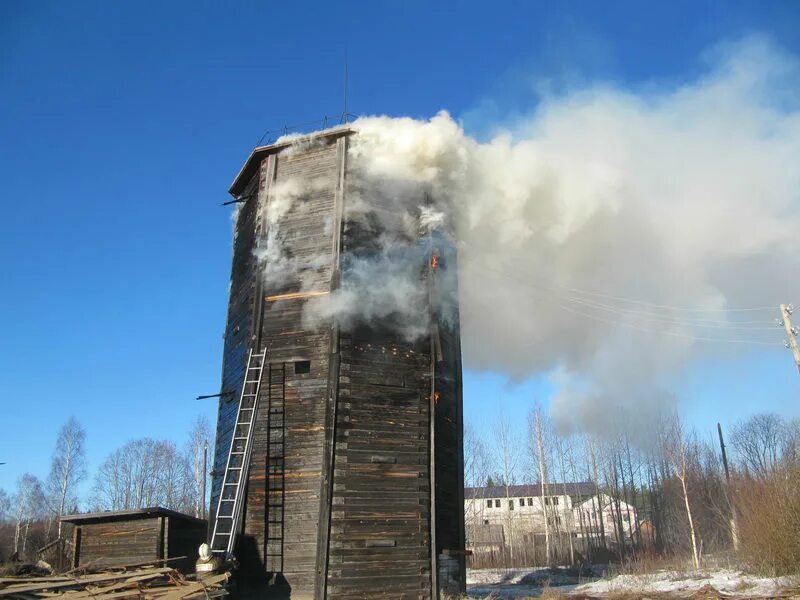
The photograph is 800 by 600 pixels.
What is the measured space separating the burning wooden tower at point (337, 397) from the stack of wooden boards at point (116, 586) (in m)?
1.73

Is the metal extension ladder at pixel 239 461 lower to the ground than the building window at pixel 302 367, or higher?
lower

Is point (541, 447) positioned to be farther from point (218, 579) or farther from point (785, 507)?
point (218, 579)

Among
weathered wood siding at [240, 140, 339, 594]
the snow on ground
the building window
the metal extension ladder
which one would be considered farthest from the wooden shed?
the snow on ground

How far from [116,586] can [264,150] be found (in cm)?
1150

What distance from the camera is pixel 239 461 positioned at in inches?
577

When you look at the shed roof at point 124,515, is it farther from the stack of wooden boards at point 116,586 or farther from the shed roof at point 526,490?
the shed roof at point 526,490

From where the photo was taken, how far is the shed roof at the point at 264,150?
1702cm

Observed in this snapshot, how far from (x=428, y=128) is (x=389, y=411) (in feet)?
24.0

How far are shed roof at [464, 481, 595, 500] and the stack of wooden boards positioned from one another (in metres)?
48.6

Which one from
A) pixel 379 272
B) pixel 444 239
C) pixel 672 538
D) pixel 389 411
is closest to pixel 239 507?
pixel 389 411

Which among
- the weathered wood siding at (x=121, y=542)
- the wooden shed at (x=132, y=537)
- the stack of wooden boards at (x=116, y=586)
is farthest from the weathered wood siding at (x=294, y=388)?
the weathered wood siding at (x=121, y=542)

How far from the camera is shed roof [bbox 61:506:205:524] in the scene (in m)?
16.0

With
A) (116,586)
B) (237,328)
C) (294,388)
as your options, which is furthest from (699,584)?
(116,586)

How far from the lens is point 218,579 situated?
1162 centimetres
